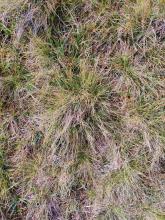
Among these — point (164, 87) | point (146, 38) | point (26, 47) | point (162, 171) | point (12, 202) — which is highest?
point (26, 47)

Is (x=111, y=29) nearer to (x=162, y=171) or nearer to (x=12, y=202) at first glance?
(x=162, y=171)

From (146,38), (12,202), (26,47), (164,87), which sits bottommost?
(12,202)

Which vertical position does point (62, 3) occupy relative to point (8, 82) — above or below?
above

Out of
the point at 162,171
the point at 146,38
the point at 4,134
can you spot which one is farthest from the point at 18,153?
the point at 146,38

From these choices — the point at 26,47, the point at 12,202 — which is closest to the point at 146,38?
the point at 26,47

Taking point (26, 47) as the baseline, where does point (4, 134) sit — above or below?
below

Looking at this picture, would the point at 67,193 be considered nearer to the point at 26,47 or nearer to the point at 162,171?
the point at 162,171
